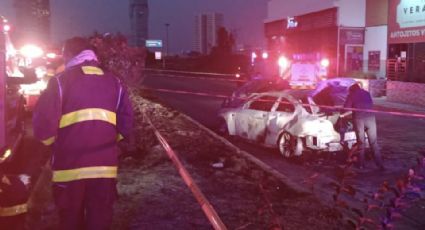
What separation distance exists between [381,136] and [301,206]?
767 centimetres

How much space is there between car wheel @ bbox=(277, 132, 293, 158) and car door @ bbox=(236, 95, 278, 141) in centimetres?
65

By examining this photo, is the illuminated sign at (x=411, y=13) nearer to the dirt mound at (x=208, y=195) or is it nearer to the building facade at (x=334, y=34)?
the building facade at (x=334, y=34)

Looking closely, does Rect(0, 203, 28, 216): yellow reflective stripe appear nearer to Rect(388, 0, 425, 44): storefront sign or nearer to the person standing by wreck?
the person standing by wreck

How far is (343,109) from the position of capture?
9.85 meters

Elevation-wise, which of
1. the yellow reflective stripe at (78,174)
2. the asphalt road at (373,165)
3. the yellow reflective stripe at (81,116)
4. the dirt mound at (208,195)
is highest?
the yellow reflective stripe at (81,116)

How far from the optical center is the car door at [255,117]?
11.2m

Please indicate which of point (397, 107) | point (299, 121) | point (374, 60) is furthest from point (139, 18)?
point (299, 121)

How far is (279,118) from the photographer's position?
10758 millimetres

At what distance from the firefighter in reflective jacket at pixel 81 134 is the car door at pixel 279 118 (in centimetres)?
688

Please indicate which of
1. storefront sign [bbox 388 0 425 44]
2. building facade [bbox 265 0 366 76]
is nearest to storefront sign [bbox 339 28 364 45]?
building facade [bbox 265 0 366 76]

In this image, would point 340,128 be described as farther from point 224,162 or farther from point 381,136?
point 381,136

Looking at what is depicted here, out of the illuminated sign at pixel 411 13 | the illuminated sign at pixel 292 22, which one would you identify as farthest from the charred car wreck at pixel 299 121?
the illuminated sign at pixel 292 22

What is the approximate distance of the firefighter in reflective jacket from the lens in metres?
3.74

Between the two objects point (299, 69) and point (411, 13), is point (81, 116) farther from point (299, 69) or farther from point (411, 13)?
point (411, 13)
